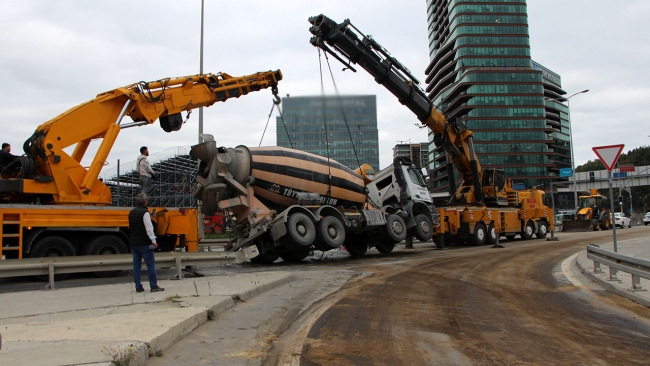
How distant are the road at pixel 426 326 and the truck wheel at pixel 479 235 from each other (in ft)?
40.7

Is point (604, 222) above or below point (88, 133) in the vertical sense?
below

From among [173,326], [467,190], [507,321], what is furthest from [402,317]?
[467,190]

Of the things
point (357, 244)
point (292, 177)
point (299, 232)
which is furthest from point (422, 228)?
Result: point (299, 232)

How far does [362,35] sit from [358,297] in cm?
1245

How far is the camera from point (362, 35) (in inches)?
714

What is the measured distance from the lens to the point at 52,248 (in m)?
10.1

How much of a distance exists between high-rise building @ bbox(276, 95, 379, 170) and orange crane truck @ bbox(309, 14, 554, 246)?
2.68 metres

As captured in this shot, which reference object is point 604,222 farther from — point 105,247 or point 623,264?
point 105,247

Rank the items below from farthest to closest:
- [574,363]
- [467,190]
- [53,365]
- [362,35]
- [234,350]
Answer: [467,190] < [362,35] < [234,350] < [574,363] < [53,365]

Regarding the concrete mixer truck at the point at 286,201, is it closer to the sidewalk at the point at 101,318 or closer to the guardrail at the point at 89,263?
the guardrail at the point at 89,263

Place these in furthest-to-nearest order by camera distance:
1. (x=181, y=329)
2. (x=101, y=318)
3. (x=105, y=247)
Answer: (x=105, y=247), (x=101, y=318), (x=181, y=329)

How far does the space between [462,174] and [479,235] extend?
390 cm

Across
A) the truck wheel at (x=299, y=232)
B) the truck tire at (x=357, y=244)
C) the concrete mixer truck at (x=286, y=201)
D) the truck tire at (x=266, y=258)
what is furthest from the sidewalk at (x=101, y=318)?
the truck tire at (x=357, y=244)

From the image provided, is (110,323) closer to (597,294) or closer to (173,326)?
(173,326)
